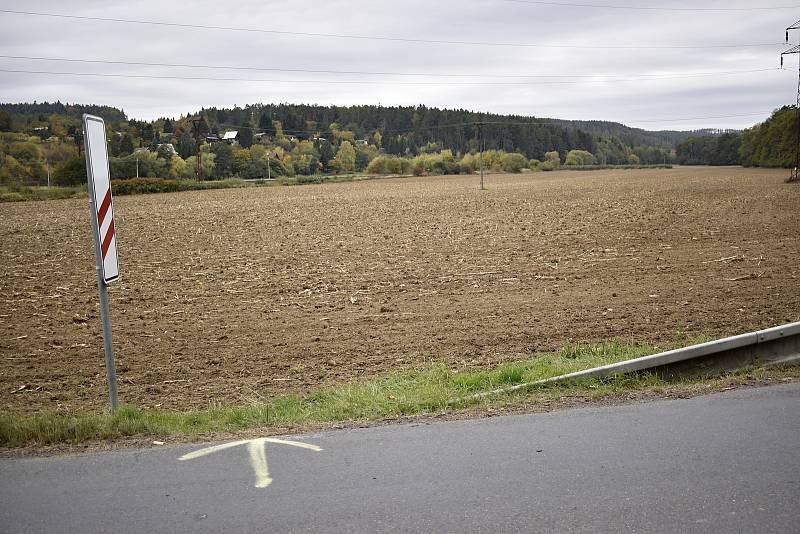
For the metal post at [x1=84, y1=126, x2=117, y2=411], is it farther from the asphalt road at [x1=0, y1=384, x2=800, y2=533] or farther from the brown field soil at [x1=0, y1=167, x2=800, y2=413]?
the brown field soil at [x1=0, y1=167, x2=800, y2=413]

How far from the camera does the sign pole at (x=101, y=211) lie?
6.21 metres

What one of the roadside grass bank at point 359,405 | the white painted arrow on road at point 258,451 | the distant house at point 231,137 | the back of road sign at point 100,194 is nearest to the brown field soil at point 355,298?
the roadside grass bank at point 359,405

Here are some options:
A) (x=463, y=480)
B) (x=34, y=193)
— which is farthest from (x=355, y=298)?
(x=34, y=193)

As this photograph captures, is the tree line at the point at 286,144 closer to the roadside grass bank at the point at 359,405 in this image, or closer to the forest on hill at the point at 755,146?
the forest on hill at the point at 755,146

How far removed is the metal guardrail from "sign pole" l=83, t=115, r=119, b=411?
4188 mm

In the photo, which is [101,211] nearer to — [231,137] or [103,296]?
[103,296]

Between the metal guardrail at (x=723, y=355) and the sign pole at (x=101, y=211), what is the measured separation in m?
4.19

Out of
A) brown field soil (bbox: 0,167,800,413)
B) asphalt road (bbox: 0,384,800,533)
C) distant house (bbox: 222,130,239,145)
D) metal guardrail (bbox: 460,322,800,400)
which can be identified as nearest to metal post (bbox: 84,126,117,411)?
asphalt road (bbox: 0,384,800,533)

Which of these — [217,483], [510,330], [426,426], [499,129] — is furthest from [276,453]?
[499,129]

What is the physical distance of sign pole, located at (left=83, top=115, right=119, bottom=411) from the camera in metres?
6.21

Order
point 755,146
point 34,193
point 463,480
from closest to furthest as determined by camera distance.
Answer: point 463,480 → point 34,193 → point 755,146

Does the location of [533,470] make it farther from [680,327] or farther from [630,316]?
[630,316]

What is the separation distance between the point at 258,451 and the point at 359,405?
1.47m

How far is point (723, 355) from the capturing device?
7.24m
